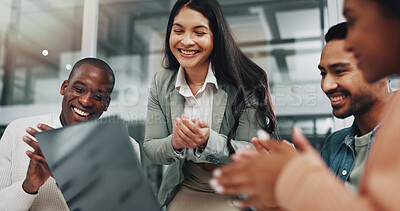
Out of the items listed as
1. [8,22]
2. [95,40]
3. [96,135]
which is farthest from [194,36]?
[8,22]

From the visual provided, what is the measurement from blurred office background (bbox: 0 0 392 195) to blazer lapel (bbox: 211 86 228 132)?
81cm

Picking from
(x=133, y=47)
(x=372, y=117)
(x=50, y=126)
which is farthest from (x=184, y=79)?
(x=133, y=47)

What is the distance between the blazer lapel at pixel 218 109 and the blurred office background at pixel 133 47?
0.81m

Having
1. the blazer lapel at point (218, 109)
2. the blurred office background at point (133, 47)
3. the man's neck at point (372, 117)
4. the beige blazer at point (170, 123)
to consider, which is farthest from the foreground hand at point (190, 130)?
the blurred office background at point (133, 47)

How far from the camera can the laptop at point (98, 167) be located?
724 millimetres

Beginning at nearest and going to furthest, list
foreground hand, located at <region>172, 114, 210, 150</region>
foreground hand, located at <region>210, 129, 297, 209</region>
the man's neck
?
1. foreground hand, located at <region>210, 129, 297, 209</region>
2. foreground hand, located at <region>172, 114, 210, 150</region>
3. the man's neck

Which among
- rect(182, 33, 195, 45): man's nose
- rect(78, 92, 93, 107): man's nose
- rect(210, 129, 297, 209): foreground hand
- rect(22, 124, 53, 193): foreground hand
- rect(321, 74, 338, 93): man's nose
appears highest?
rect(182, 33, 195, 45): man's nose

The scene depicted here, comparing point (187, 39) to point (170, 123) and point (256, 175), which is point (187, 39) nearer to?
point (170, 123)

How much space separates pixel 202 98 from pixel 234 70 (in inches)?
6.8

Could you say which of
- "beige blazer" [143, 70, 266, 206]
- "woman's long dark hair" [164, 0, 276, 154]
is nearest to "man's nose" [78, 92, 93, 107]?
"beige blazer" [143, 70, 266, 206]

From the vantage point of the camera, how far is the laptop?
0.72 meters

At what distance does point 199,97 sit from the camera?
4.82 feet

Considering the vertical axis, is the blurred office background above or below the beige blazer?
above

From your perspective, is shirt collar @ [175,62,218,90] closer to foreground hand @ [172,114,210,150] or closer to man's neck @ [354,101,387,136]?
foreground hand @ [172,114,210,150]
